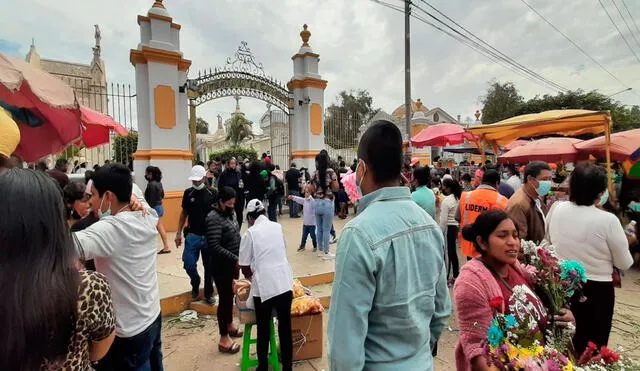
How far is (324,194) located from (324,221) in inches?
19.2

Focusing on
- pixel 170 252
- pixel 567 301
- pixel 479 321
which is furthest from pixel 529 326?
pixel 170 252

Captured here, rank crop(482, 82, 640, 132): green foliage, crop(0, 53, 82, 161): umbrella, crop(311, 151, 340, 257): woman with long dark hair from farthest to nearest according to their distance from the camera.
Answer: crop(482, 82, 640, 132): green foliage → crop(311, 151, 340, 257): woman with long dark hair → crop(0, 53, 82, 161): umbrella

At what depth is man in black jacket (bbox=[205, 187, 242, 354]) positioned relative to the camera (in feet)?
11.3

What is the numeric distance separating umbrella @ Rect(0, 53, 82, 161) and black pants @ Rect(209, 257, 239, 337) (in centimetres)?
184

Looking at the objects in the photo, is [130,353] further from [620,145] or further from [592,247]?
[620,145]

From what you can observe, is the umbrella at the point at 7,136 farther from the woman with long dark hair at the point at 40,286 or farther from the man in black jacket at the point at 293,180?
the man in black jacket at the point at 293,180

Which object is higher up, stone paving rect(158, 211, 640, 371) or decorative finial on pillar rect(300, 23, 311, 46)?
decorative finial on pillar rect(300, 23, 311, 46)

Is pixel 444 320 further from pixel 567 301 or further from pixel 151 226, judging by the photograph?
pixel 151 226

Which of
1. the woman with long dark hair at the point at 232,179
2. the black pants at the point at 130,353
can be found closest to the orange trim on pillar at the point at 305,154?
the woman with long dark hair at the point at 232,179

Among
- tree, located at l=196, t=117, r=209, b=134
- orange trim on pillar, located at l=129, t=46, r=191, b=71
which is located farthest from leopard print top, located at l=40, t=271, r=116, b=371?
tree, located at l=196, t=117, r=209, b=134

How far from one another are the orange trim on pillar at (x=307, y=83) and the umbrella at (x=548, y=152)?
5.61 metres

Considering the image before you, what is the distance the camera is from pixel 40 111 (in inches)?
115

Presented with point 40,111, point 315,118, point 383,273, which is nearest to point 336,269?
point 383,273

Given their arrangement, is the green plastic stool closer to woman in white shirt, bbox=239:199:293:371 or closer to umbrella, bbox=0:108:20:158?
woman in white shirt, bbox=239:199:293:371
